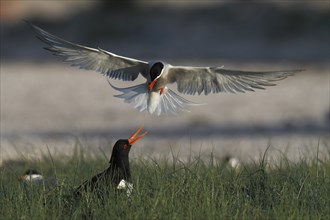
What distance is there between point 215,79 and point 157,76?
1.33 feet

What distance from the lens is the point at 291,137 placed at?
11273 mm

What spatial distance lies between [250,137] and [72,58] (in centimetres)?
549

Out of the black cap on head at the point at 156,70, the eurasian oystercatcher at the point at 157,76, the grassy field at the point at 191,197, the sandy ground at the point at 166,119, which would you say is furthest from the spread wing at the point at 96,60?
the sandy ground at the point at 166,119

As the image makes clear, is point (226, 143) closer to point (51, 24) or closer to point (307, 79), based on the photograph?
point (307, 79)

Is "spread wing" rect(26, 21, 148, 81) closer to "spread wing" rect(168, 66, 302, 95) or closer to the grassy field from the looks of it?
"spread wing" rect(168, 66, 302, 95)

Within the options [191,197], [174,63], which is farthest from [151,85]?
[174,63]

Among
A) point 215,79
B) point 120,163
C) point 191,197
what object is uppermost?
point 215,79

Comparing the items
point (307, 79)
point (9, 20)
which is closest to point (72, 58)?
point (307, 79)

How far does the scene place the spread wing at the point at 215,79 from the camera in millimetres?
6168

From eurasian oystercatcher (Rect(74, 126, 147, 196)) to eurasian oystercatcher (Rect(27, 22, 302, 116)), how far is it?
0.25 m

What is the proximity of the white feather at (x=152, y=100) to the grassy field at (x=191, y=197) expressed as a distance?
33 cm

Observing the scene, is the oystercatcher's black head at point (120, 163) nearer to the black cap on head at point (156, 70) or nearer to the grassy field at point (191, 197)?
the grassy field at point (191, 197)

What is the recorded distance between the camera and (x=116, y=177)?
5.80m

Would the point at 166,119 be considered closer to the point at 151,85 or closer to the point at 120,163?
the point at 151,85
